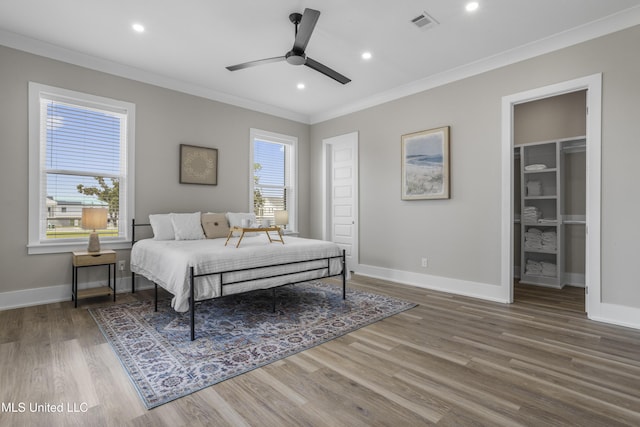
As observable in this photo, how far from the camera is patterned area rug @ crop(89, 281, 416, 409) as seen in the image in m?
2.12

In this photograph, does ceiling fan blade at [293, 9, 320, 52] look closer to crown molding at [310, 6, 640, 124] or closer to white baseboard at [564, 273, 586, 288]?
crown molding at [310, 6, 640, 124]

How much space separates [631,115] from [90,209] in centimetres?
560

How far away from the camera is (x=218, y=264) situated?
9.25ft

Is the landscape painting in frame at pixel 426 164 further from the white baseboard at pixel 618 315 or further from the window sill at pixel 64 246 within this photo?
the window sill at pixel 64 246

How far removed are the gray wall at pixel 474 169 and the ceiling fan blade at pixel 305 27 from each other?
2330mm

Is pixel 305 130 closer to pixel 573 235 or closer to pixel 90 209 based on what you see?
pixel 90 209

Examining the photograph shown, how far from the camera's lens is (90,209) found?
3.63 m

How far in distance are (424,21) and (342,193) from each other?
10.4ft

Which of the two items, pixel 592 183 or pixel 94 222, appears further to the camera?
pixel 94 222

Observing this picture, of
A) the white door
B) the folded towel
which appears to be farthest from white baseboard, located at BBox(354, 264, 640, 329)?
the folded towel

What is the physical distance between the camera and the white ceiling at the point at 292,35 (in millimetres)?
2912

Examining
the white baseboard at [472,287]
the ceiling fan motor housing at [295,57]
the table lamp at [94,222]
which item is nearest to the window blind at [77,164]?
the table lamp at [94,222]

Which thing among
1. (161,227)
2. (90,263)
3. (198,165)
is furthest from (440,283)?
(90,263)

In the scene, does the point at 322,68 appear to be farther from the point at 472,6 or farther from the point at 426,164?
the point at 426,164
